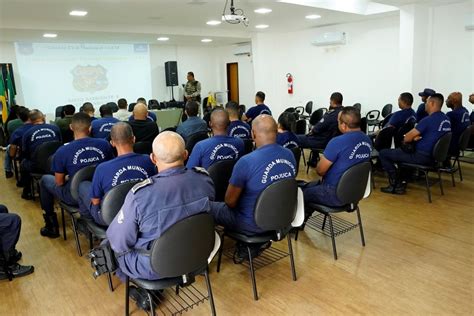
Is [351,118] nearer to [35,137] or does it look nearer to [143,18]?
[35,137]

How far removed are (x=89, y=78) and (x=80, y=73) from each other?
273 mm

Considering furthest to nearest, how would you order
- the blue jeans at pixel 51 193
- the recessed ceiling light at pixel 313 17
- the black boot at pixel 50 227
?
the recessed ceiling light at pixel 313 17 < the black boot at pixel 50 227 < the blue jeans at pixel 51 193

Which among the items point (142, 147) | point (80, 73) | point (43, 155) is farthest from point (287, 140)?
point (80, 73)

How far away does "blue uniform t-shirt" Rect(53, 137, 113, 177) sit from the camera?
319 centimetres

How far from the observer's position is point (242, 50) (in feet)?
39.5

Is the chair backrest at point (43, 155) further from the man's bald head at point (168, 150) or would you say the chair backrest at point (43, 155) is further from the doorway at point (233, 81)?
the doorway at point (233, 81)

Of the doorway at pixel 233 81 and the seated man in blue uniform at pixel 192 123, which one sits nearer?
the seated man in blue uniform at pixel 192 123

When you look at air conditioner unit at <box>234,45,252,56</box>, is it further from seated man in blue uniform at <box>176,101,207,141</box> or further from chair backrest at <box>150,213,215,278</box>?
chair backrest at <box>150,213,215,278</box>

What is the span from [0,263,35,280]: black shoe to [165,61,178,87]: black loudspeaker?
9.26 meters

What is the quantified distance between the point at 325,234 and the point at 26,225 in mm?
3277

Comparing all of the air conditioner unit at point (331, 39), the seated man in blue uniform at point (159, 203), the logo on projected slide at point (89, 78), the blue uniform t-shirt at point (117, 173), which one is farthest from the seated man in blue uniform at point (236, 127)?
the logo on projected slide at point (89, 78)

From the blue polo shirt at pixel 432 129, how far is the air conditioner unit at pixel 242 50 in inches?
321

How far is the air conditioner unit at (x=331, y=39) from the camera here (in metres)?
8.68

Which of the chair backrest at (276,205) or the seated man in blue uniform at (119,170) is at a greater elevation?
the seated man in blue uniform at (119,170)
